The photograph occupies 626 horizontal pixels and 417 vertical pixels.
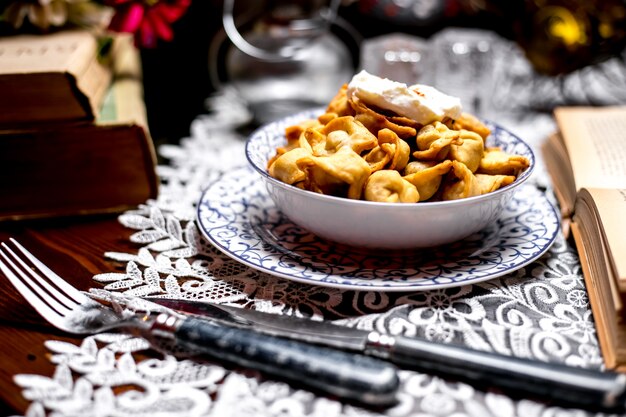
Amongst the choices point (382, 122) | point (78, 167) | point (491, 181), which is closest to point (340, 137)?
point (382, 122)

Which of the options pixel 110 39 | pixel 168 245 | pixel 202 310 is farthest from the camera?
pixel 110 39

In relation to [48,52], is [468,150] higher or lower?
lower

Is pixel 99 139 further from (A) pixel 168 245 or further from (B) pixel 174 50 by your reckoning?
(B) pixel 174 50

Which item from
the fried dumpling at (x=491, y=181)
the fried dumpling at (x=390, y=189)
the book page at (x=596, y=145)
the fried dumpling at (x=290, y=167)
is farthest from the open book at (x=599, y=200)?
the fried dumpling at (x=290, y=167)

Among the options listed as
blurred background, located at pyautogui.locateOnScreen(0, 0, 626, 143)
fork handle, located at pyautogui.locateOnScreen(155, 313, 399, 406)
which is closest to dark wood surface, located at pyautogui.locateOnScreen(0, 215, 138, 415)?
fork handle, located at pyautogui.locateOnScreen(155, 313, 399, 406)

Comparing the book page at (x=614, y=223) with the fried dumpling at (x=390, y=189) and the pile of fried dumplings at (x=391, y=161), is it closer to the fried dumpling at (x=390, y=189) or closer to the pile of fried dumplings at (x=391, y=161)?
the pile of fried dumplings at (x=391, y=161)

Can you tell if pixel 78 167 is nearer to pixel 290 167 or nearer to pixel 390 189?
pixel 290 167

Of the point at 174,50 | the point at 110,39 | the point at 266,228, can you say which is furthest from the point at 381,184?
the point at 174,50
